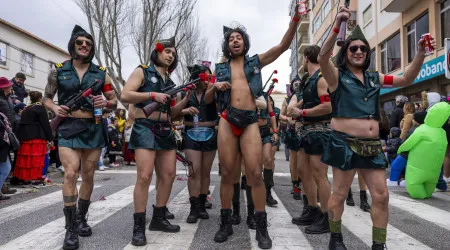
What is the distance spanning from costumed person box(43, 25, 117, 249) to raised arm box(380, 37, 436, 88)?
2.82 metres

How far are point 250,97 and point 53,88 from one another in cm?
210

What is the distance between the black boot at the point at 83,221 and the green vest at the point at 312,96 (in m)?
2.78

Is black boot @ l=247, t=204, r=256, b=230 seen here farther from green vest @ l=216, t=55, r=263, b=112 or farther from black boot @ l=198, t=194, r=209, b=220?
green vest @ l=216, t=55, r=263, b=112

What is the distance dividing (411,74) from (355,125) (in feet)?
2.48

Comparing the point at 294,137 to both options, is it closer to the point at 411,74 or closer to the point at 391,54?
the point at 411,74

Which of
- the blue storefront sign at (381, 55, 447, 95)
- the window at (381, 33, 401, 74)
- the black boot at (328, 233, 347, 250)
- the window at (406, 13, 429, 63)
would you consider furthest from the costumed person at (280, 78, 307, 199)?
the window at (381, 33, 401, 74)

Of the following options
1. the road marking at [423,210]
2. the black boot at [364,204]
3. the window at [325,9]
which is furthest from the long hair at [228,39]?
the window at [325,9]

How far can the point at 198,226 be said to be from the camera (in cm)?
430

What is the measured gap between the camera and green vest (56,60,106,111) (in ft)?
12.6

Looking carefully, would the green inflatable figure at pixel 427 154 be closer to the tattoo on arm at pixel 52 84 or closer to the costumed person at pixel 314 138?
the costumed person at pixel 314 138

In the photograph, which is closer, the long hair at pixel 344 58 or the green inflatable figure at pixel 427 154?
the long hair at pixel 344 58

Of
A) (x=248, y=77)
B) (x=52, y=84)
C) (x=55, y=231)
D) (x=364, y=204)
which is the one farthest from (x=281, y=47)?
(x=55, y=231)

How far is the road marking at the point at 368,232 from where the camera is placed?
359 cm

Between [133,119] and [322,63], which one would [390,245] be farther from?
[133,119]
